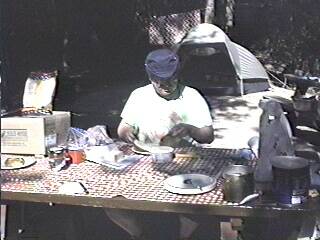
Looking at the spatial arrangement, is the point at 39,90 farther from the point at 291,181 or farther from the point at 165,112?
the point at 291,181

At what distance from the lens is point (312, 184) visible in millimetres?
2645

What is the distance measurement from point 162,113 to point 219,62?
5.94m

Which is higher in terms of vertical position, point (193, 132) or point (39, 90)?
point (39, 90)

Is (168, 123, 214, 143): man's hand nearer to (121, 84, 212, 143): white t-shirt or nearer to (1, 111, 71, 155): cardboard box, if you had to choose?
(121, 84, 212, 143): white t-shirt

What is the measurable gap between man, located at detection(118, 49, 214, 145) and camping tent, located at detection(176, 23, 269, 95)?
17.7 feet

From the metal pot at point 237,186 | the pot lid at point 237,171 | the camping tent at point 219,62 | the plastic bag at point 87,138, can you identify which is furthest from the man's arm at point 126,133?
the camping tent at point 219,62

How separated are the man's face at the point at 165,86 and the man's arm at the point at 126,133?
0.30 meters

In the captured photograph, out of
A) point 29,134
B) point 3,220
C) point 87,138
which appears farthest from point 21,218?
point 87,138

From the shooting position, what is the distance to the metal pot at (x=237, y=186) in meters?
2.56

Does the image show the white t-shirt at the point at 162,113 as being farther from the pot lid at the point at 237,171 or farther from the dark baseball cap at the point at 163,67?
the pot lid at the point at 237,171

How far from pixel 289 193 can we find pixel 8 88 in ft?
17.4

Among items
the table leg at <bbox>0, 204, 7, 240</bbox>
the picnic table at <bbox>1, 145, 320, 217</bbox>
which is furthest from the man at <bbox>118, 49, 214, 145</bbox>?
the table leg at <bbox>0, 204, 7, 240</bbox>

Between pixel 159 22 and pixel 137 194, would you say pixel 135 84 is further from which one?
pixel 137 194

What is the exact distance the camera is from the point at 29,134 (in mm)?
3375
